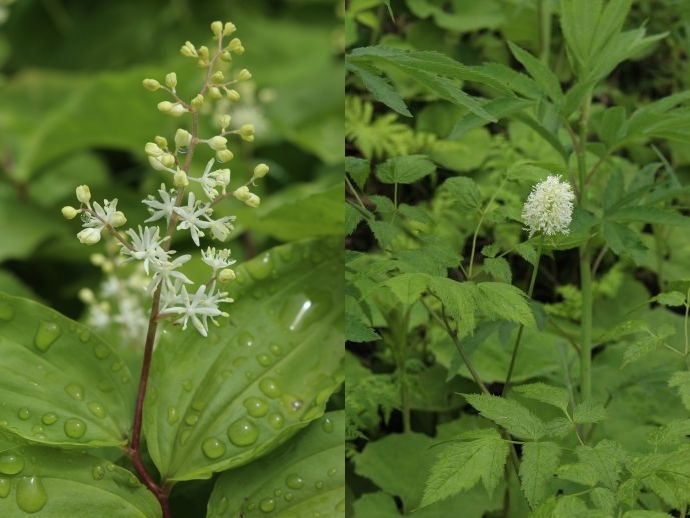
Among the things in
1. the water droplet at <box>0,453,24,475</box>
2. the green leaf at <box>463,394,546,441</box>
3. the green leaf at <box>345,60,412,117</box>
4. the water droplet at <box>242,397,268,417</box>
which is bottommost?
the water droplet at <box>242,397,268,417</box>

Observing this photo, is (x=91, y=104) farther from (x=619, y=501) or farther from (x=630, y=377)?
(x=619, y=501)

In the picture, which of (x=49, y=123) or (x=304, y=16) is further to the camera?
(x=304, y=16)

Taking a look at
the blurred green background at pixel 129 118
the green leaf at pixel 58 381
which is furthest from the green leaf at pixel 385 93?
the green leaf at pixel 58 381

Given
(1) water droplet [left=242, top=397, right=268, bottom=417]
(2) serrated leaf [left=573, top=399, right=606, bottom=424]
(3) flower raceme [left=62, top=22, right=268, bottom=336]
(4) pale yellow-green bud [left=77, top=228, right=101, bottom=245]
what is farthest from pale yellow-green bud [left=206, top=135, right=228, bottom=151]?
(2) serrated leaf [left=573, top=399, right=606, bottom=424]

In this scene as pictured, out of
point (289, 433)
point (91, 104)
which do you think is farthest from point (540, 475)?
point (91, 104)

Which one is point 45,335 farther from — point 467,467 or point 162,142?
point 467,467

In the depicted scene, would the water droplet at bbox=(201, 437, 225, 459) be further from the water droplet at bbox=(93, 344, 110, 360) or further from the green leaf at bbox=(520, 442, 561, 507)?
the green leaf at bbox=(520, 442, 561, 507)

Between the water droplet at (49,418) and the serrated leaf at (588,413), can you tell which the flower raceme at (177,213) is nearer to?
the water droplet at (49,418)
